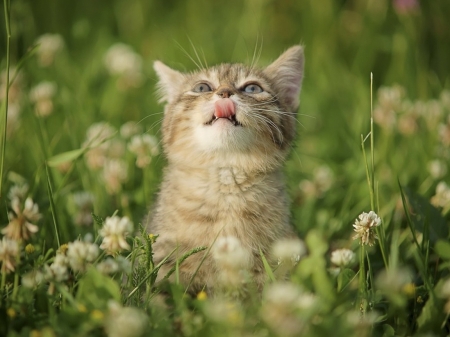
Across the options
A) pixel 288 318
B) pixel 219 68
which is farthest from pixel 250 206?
pixel 288 318

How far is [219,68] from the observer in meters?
3.77

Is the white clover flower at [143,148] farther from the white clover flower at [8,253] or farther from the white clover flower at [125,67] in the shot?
the white clover flower at [125,67]

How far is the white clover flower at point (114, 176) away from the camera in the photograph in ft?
12.9

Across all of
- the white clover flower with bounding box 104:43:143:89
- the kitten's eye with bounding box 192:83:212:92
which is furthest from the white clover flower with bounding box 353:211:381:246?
the white clover flower with bounding box 104:43:143:89

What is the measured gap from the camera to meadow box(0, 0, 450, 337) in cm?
220

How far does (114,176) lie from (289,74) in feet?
4.28

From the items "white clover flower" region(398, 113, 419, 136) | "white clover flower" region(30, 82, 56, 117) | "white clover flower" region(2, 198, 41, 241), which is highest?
"white clover flower" region(30, 82, 56, 117)

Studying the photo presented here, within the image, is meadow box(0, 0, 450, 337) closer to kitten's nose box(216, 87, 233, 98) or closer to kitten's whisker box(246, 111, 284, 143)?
kitten's whisker box(246, 111, 284, 143)

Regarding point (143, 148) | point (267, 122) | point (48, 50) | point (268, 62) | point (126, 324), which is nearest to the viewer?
point (126, 324)

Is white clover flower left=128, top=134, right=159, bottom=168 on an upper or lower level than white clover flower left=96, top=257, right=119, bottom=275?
upper

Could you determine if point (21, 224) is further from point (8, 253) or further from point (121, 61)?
point (121, 61)

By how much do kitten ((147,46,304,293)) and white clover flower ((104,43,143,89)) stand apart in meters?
2.28

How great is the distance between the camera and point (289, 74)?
12.9ft

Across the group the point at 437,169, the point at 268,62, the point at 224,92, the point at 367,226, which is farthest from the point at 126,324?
the point at 268,62
